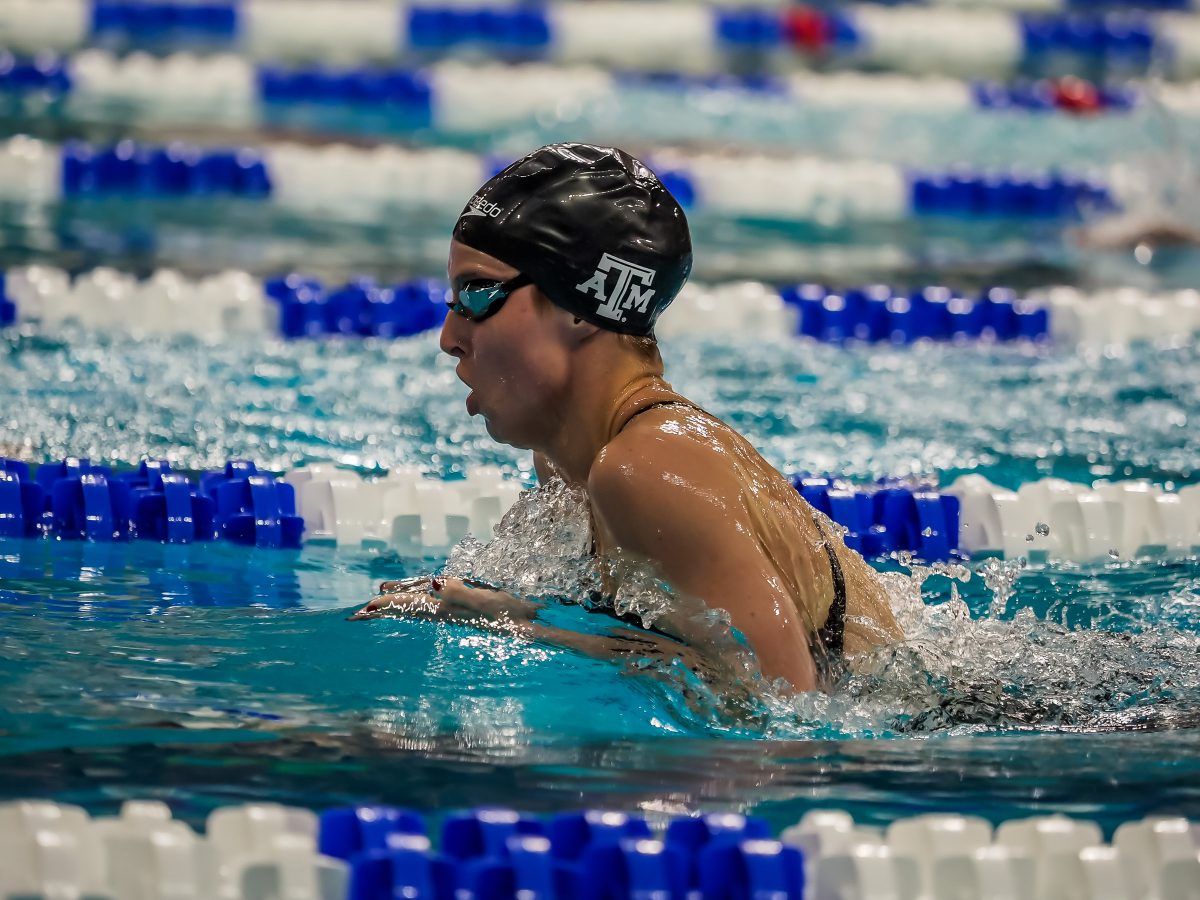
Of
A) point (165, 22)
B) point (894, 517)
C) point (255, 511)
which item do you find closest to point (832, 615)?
point (894, 517)

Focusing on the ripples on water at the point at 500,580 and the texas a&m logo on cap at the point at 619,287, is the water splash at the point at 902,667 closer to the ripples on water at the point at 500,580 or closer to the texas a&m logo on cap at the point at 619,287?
the ripples on water at the point at 500,580

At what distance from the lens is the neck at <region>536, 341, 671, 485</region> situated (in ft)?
7.45

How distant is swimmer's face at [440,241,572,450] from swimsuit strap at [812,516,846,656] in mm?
411

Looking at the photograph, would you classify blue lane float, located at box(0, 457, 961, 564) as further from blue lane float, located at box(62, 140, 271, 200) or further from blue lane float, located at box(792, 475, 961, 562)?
blue lane float, located at box(62, 140, 271, 200)

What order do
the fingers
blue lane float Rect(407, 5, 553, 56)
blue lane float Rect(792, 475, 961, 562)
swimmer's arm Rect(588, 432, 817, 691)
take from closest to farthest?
swimmer's arm Rect(588, 432, 817, 691)
the fingers
blue lane float Rect(792, 475, 961, 562)
blue lane float Rect(407, 5, 553, 56)

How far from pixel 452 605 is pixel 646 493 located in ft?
1.44

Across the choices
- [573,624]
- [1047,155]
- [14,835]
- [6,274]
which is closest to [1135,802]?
[573,624]

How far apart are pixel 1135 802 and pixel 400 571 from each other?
161 cm

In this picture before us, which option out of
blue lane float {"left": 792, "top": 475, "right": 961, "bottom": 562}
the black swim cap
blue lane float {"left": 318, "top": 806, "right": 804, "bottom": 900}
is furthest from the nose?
blue lane float {"left": 792, "top": 475, "right": 961, "bottom": 562}

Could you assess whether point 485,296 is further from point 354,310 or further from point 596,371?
point 354,310

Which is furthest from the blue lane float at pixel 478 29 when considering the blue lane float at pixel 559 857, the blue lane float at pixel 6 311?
the blue lane float at pixel 559 857

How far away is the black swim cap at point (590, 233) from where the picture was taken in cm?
228

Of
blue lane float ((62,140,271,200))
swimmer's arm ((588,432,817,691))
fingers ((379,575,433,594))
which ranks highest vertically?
blue lane float ((62,140,271,200))

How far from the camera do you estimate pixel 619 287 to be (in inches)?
90.0
